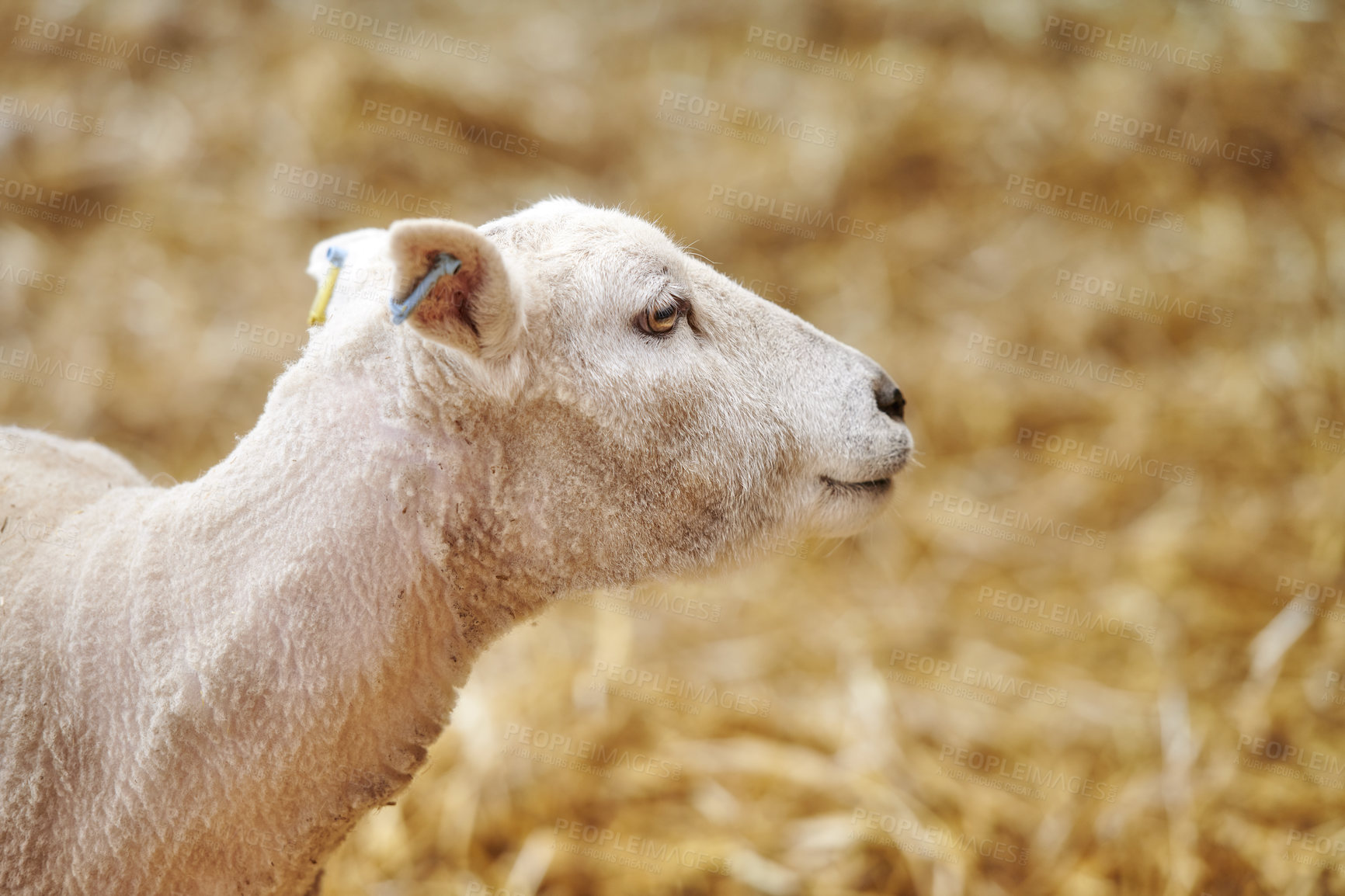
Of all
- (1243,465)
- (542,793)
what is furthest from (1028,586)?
(542,793)

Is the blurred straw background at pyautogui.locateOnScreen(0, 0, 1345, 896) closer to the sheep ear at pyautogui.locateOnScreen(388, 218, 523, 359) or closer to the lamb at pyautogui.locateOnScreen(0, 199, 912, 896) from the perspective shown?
the lamb at pyautogui.locateOnScreen(0, 199, 912, 896)

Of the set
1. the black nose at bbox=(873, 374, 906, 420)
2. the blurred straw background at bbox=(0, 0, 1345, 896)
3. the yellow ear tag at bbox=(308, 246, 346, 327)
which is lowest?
the blurred straw background at bbox=(0, 0, 1345, 896)

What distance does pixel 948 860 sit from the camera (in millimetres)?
3186

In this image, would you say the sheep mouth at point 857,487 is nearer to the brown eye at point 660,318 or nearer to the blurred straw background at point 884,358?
the brown eye at point 660,318

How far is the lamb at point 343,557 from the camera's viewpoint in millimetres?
1687

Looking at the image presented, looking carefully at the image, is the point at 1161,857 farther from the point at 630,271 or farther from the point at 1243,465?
the point at 630,271

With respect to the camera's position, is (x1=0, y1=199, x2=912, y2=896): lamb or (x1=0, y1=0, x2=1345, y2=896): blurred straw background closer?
(x1=0, y1=199, x2=912, y2=896): lamb

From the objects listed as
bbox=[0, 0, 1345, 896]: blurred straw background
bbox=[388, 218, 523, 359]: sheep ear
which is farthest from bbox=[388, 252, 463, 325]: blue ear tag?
bbox=[0, 0, 1345, 896]: blurred straw background

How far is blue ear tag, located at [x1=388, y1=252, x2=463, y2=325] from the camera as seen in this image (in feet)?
5.02

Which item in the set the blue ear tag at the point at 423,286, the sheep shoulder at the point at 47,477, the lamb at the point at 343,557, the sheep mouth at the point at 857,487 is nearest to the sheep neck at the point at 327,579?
the lamb at the point at 343,557

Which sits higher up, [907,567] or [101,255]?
[101,255]

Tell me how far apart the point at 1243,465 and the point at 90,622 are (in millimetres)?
5065

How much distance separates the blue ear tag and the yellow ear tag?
44 centimetres

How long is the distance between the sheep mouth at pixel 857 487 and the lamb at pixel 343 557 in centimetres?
34
